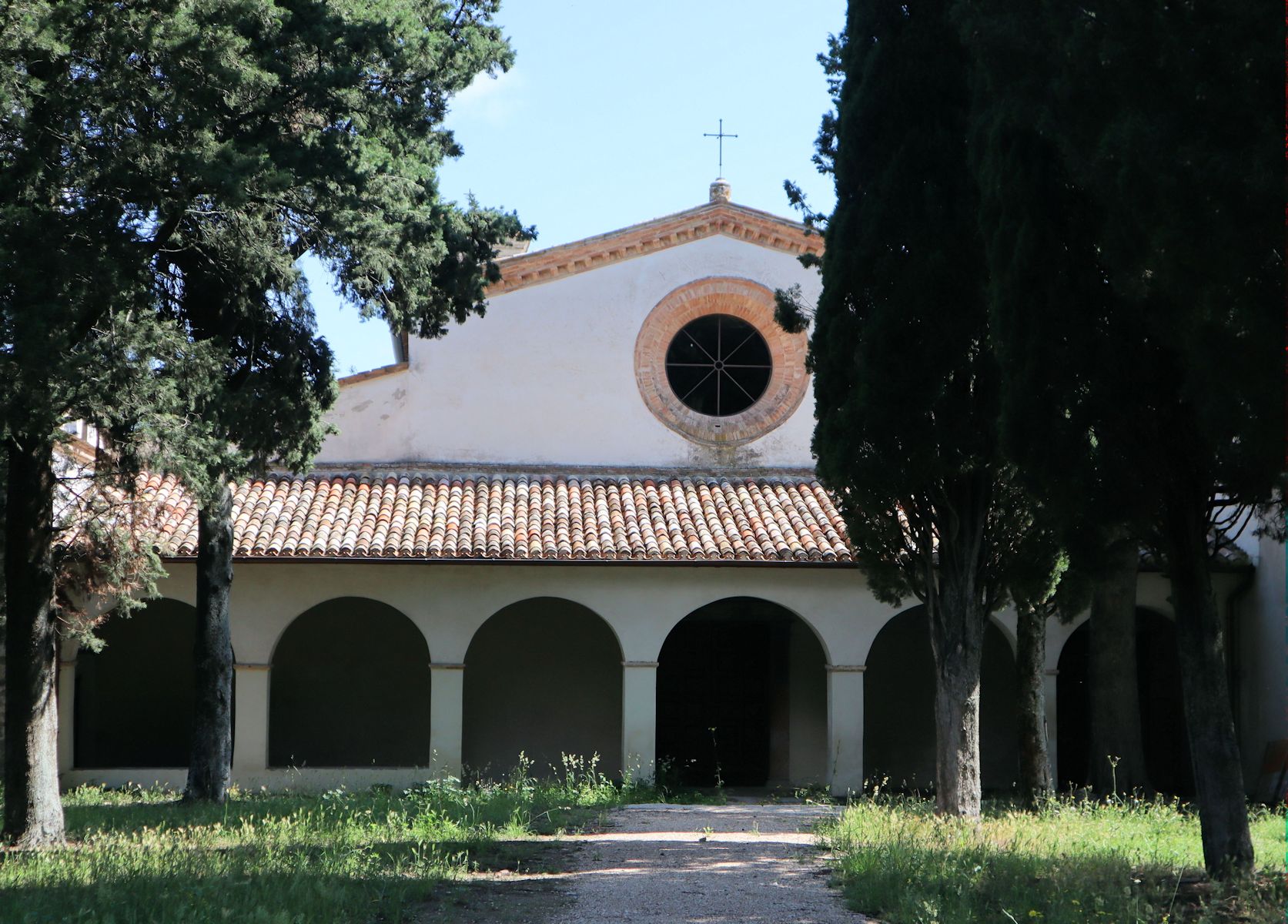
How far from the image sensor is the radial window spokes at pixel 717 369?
18625 millimetres

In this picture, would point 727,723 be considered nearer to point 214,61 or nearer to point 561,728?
point 561,728

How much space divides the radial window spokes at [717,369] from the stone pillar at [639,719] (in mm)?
3966

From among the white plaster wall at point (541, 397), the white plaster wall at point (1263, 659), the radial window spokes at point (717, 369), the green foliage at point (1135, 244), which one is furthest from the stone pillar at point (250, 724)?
the white plaster wall at point (1263, 659)

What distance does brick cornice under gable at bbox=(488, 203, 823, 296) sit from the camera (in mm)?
18344

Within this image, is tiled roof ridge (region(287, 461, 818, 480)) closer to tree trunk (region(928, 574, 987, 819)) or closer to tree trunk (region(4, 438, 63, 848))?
tree trunk (region(928, 574, 987, 819))

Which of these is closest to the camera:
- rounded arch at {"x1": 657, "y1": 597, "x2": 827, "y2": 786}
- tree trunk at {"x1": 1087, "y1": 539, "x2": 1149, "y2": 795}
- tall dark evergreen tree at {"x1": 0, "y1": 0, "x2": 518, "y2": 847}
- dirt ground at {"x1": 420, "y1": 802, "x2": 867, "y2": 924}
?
dirt ground at {"x1": 420, "y1": 802, "x2": 867, "y2": 924}

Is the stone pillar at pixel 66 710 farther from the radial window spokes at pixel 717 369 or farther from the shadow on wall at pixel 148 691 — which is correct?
the radial window spokes at pixel 717 369

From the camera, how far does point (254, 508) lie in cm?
1667

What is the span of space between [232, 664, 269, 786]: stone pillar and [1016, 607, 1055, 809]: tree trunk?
27.6ft

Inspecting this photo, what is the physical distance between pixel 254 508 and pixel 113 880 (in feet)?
30.0

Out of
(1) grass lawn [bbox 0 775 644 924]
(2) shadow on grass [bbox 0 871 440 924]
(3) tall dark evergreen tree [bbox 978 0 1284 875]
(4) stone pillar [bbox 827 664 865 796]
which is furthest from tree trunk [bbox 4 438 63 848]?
(4) stone pillar [bbox 827 664 865 796]

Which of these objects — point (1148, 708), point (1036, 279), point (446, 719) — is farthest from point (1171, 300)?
point (1148, 708)

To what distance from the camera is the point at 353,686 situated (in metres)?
18.4

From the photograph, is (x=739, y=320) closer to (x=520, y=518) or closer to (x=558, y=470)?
(x=558, y=470)
